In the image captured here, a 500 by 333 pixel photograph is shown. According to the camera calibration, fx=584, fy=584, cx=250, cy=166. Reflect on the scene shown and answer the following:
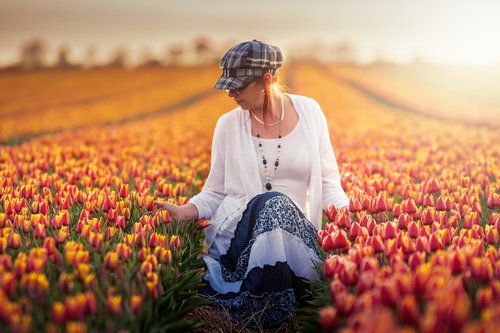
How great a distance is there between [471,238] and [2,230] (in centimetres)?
280

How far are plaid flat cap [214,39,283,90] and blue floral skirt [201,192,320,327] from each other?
835 millimetres

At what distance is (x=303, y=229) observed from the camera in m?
3.90

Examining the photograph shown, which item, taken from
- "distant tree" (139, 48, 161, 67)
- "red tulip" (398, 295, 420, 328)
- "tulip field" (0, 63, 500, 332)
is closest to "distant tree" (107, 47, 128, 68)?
"distant tree" (139, 48, 161, 67)

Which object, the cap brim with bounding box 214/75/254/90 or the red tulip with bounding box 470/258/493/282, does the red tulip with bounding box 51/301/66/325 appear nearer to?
the red tulip with bounding box 470/258/493/282

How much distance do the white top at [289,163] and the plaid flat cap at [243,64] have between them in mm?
612

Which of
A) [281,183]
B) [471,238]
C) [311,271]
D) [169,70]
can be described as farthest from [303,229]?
[169,70]

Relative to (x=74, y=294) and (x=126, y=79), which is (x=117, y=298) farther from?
(x=126, y=79)

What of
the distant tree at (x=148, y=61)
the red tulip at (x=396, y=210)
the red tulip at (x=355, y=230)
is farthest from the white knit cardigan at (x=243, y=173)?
the distant tree at (x=148, y=61)

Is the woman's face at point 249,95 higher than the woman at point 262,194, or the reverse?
the woman's face at point 249,95

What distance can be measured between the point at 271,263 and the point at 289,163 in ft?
3.18

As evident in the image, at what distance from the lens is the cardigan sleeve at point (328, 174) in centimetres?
451

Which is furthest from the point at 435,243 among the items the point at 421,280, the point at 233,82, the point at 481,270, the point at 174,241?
the point at 233,82

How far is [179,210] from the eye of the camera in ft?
14.3

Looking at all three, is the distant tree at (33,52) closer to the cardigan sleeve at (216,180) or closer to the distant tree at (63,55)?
the distant tree at (63,55)
